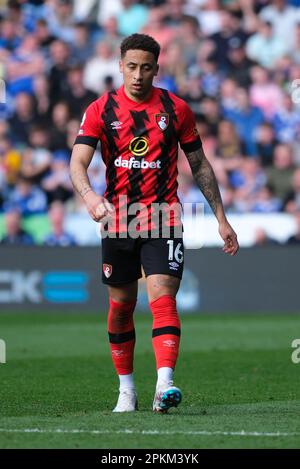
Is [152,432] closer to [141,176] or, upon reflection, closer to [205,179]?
[141,176]

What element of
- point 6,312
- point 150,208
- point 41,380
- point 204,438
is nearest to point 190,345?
point 41,380

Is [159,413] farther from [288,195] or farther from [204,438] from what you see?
[288,195]

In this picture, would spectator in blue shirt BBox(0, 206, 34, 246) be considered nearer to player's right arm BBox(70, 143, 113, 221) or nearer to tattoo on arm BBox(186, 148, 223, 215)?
tattoo on arm BBox(186, 148, 223, 215)

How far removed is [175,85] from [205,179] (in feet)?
43.3

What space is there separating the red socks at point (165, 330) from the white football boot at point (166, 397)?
219 mm

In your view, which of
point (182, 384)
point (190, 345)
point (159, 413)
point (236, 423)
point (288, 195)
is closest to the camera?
point (236, 423)

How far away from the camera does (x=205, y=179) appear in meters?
7.61

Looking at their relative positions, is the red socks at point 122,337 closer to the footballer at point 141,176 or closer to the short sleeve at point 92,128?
the footballer at point 141,176

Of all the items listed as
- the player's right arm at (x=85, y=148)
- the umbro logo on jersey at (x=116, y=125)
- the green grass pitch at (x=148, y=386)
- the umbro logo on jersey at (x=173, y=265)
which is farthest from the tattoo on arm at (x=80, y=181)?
the green grass pitch at (x=148, y=386)

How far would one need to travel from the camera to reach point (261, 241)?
734 inches

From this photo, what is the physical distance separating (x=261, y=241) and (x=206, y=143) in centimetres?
222

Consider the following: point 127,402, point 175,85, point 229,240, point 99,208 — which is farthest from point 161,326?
point 175,85

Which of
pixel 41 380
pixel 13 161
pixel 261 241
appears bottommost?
pixel 41 380

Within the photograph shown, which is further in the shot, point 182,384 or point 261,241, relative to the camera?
point 261,241
